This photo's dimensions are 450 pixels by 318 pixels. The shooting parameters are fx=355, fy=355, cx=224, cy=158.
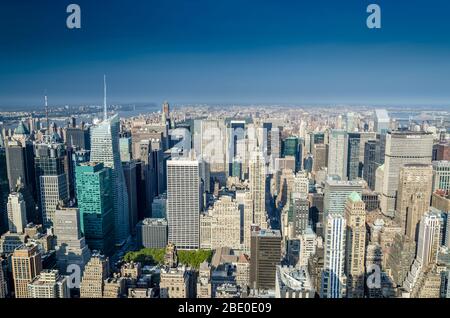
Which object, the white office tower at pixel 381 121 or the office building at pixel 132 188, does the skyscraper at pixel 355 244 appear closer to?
the white office tower at pixel 381 121

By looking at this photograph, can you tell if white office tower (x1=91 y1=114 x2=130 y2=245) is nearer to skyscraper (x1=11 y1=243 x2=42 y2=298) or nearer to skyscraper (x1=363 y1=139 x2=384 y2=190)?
skyscraper (x1=11 y1=243 x2=42 y2=298)

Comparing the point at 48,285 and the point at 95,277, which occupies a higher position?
the point at 48,285

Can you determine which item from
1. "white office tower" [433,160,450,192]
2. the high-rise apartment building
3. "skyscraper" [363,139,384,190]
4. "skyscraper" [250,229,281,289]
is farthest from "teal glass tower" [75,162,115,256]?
"white office tower" [433,160,450,192]

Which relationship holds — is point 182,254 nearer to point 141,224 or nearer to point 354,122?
point 141,224

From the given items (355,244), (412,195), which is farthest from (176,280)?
(412,195)

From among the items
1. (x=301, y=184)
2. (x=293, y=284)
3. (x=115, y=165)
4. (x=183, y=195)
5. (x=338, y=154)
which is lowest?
(x=183, y=195)

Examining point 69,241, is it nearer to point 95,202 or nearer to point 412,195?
point 95,202
